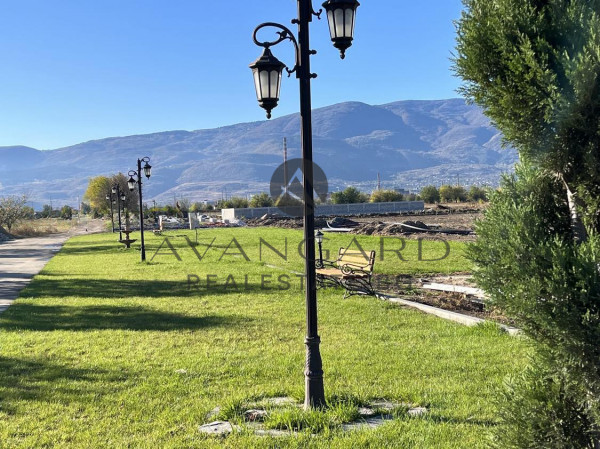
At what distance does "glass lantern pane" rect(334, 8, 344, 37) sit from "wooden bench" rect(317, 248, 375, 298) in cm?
633

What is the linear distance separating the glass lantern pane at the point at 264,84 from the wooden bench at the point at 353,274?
6.22 meters

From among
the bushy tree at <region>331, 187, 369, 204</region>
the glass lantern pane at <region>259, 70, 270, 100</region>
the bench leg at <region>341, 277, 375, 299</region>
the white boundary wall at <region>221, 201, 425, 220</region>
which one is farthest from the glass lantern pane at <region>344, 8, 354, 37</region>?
the bushy tree at <region>331, 187, 369, 204</region>

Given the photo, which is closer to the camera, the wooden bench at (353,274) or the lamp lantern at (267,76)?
the lamp lantern at (267,76)

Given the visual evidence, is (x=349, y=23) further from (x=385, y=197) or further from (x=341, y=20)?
(x=385, y=197)

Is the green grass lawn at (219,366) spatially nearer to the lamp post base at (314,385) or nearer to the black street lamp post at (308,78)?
the lamp post base at (314,385)

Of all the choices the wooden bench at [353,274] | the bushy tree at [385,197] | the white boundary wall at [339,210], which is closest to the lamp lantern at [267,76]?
the wooden bench at [353,274]

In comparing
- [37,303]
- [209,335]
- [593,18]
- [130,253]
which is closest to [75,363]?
[209,335]

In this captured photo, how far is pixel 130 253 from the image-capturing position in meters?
23.5

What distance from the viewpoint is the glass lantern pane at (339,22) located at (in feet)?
14.6

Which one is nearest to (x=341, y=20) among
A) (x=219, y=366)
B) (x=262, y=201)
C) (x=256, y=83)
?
(x=256, y=83)

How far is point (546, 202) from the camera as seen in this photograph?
2.77 m

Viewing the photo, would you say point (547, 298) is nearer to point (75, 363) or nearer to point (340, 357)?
point (340, 357)

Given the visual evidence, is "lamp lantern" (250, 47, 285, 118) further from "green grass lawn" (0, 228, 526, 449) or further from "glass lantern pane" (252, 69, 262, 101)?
"green grass lawn" (0, 228, 526, 449)

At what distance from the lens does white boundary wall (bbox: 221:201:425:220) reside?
177 ft
